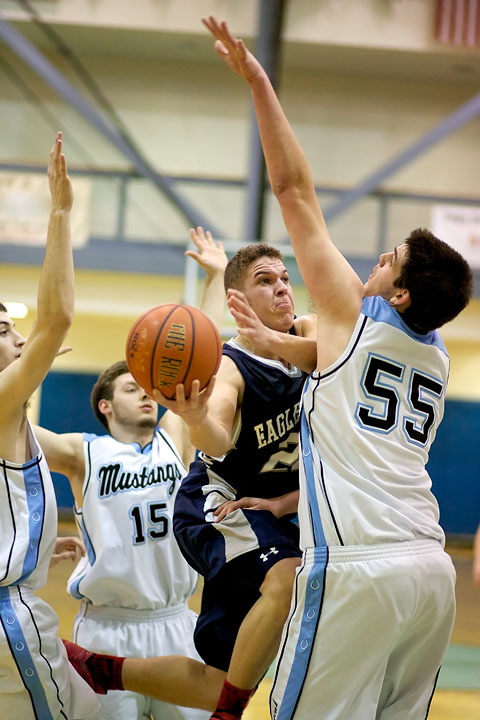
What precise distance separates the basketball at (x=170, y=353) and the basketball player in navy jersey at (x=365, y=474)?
0.63ft

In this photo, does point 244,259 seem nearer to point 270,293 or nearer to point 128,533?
point 270,293

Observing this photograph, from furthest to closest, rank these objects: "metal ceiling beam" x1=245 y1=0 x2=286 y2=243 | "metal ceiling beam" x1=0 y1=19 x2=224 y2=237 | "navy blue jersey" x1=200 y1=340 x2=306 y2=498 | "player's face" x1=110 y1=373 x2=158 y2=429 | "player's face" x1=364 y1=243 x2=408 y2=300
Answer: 1. "metal ceiling beam" x1=0 y1=19 x2=224 y2=237
2. "metal ceiling beam" x1=245 y1=0 x2=286 y2=243
3. "player's face" x1=110 y1=373 x2=158 y2=429
4. "navy blue jersey" x1=200 y1=340 x2=306 y2=498
5. "player's face" x1=364 y1=243 x2=408 y2=300

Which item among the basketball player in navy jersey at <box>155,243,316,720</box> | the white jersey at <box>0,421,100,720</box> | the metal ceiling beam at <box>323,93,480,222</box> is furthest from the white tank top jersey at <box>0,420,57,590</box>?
the metal ceiling beam at <box>323,93,480,222</box>

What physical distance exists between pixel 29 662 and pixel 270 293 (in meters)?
1.78

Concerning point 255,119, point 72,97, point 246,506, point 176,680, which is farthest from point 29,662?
point 72,97

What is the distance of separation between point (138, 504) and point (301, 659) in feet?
6.00

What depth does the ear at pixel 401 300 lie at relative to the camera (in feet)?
9.89

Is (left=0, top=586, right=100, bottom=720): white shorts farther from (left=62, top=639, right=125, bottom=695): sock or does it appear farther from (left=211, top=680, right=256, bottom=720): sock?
(left=211, top=680, right=256, bottom=720): sock

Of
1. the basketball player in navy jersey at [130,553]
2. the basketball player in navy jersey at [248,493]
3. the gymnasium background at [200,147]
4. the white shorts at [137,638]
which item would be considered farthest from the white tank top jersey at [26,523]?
the gymnasium background at [200,147]

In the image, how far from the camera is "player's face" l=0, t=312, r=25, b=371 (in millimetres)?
3613

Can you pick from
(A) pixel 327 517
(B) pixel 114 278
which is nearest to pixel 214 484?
(A) pixel 327 517

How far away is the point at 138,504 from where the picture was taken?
4.45m

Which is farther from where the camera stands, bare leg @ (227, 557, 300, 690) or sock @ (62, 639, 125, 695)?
sock @ (62, 639, 125, 695)

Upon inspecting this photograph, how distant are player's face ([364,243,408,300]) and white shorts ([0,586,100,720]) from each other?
5.99 feet
